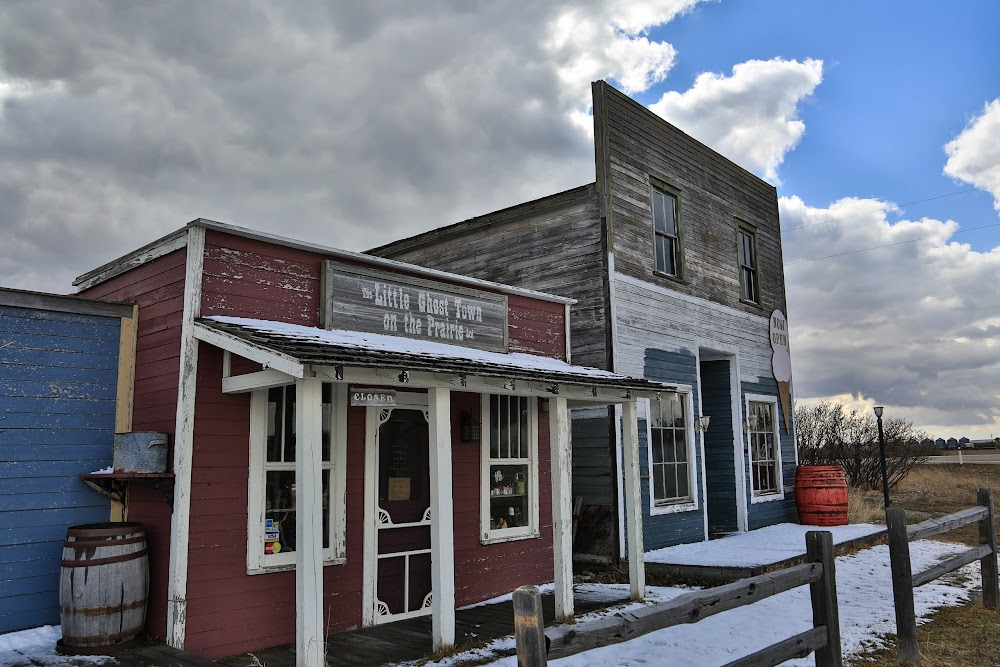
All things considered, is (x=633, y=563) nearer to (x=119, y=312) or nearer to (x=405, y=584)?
(x=405, y=584)

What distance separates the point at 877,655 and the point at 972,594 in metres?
3.39

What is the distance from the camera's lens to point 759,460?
14016mm

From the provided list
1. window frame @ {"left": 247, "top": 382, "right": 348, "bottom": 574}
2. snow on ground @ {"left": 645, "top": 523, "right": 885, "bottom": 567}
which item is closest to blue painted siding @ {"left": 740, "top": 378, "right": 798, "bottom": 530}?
snow on ground @ {"left": 645, "top": 523, "right": 885, "bottom": 567}

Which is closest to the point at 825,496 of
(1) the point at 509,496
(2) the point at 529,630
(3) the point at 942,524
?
(3) the point at 942,524

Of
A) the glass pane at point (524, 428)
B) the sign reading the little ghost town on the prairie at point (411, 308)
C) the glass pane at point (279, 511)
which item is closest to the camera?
the glass pane at point (279, 511)

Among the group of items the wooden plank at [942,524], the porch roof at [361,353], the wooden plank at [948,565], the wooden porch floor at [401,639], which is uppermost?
the porch roof at [361,353]

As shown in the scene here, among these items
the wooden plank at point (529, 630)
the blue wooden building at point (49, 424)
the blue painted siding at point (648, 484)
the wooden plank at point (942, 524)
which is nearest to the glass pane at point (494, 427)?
the blue painted siding at point (648, 484)

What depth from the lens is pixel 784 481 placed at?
1466 cm

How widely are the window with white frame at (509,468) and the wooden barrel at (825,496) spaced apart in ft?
23.2

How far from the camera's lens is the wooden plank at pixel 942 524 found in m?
6.60

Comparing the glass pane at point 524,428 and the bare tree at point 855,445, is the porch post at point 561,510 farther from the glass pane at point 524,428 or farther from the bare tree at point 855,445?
the bare tree at point 855,445

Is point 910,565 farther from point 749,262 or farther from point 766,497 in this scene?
point 749,262

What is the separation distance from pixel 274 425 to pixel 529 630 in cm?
394

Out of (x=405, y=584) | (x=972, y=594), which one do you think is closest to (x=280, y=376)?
(x=405, y=584)
